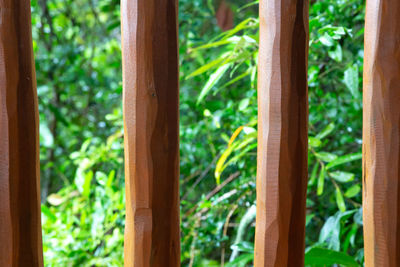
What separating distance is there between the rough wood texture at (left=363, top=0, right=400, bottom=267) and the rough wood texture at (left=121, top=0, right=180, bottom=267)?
30 cm

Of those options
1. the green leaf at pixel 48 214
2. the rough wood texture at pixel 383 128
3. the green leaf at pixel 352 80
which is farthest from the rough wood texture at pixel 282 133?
the green leaf at pixel 48 214

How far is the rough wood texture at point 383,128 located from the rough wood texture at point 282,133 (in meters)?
0.10

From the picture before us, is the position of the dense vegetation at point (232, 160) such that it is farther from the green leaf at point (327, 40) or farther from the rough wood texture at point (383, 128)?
the rough wood texture at point (383, 128)

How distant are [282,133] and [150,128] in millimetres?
206

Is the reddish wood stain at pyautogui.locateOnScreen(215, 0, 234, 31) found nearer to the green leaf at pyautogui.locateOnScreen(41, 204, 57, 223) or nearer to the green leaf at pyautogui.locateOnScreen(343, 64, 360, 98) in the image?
the green leaf at pyautogui.locateOnScreen(343, 64, 360, 98)

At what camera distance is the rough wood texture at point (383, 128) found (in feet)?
2.30

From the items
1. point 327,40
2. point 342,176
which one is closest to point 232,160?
point 342,176

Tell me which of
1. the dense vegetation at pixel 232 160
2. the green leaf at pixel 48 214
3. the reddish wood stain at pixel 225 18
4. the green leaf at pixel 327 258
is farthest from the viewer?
the reddish wood stain at pixel 225 18

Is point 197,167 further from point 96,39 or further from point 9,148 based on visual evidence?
point 96,39

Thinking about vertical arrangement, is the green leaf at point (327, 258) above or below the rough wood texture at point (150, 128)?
below

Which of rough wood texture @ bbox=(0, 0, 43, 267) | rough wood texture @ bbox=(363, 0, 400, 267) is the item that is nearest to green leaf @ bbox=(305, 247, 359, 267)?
rough wood texture @ bbox=(363, 0, 400, 267)

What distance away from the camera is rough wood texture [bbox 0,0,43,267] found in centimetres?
71

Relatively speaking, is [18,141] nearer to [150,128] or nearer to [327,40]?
[150,128]

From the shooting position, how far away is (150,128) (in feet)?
2.35
